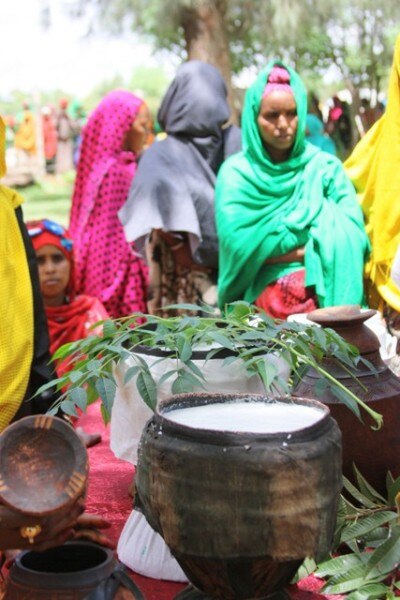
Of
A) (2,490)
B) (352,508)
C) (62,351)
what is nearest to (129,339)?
(62,351)

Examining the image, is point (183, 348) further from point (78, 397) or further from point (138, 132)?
point (138, 132)

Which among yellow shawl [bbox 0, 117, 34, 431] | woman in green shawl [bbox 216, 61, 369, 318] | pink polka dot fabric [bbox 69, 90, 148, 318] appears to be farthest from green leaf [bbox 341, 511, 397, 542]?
pink polka dot fabric [bbox 69, 90, 148, 318]

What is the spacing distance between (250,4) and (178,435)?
39.1 feet

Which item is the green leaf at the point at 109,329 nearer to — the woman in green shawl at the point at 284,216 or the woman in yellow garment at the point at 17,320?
the woman in yellow garment at the point at 17,320

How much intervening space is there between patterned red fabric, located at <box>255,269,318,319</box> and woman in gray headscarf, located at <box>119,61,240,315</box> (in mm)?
1031

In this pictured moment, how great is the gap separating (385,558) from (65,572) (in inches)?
37.5

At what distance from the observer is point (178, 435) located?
241 cm

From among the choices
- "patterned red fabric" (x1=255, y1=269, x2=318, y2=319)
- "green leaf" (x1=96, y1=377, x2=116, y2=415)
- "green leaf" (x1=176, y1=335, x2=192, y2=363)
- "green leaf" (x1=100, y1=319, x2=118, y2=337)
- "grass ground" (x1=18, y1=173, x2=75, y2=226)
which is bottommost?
"grass ground" (x1=18, y1=173, x2=75, y2=226)

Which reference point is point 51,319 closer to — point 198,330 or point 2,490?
point 198,330

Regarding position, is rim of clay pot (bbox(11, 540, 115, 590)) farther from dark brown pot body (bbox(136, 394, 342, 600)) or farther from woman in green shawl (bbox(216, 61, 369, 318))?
woman in green shawl (bbox(216, 61, 369, 318))

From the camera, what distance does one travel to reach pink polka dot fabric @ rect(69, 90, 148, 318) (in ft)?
21.5

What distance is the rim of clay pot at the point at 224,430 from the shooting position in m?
2.34

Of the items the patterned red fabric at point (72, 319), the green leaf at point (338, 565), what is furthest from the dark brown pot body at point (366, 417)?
the patterned red fabric at point (72, 319)

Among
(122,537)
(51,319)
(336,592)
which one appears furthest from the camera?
(51,319)
